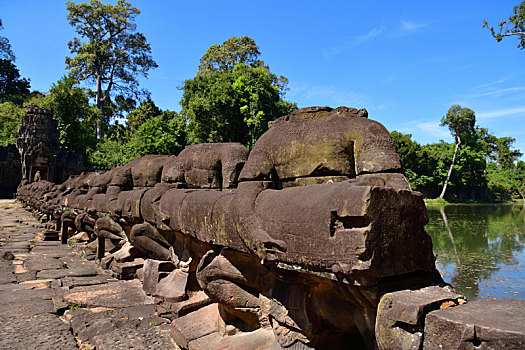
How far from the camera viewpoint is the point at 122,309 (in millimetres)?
3941

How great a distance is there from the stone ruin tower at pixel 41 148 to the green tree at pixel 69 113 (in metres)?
2.59

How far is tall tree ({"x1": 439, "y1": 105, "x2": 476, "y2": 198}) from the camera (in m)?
35.4

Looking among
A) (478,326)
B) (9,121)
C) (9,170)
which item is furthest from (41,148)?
(478,326)

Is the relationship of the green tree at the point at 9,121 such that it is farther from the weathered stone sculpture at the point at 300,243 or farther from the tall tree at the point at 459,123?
the tall tree at the point at 459,123

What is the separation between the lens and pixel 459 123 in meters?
36.0

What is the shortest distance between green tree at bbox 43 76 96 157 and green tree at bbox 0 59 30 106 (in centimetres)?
2002

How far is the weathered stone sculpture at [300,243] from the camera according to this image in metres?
1.58

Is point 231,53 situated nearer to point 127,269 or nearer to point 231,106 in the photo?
point 231,106

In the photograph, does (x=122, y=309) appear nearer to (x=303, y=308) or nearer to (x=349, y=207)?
(x=303, y=308)

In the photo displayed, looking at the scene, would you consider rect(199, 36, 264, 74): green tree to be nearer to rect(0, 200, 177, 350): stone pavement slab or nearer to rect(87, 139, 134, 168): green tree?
rect(87, 139, 134, 168): green tree

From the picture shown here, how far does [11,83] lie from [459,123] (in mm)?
49549

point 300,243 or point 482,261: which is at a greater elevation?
point 300,243

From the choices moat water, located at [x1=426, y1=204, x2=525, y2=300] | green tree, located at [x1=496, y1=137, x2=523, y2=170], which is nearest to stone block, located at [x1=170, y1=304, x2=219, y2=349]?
moat water, located at [x1=426, y1=204, x2=525, y2=300]

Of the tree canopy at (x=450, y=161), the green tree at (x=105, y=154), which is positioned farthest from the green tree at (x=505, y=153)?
the green tree at (x=105, y=154)
